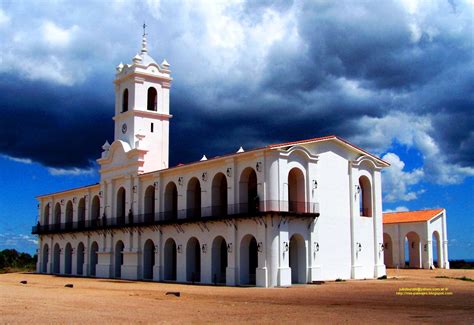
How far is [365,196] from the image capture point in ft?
134

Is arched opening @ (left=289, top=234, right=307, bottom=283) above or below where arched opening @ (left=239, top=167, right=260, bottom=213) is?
below

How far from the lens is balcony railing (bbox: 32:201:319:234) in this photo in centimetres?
3403

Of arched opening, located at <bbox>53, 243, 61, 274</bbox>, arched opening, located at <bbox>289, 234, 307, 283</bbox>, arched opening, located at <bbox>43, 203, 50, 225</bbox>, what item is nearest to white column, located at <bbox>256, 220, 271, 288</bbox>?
arched opening, located at <bbox>289, 234, 307, 283</bbox>

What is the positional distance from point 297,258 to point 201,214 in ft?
23.3

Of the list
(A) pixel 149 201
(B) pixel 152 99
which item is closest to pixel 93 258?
(A) pixel 149 201

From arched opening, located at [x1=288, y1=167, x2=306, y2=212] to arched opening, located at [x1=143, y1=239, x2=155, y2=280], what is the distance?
1295 centimetres

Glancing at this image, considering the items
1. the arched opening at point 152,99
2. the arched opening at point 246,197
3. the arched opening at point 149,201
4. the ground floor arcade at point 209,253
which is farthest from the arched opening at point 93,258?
the arched opening at point 246,197

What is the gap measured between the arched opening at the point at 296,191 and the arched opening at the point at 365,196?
19.1 ft

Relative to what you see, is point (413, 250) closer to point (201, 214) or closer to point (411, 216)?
point (411, 216)

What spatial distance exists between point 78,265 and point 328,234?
27.6 metres

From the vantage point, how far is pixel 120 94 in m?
51.2

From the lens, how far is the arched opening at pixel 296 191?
35750 mm

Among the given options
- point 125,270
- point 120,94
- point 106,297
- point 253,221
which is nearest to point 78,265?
point 125,270

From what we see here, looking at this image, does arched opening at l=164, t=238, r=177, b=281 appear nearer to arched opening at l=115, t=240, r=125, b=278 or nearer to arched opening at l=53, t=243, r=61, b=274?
arched opening at l=115, t=240, r=125, b=278
